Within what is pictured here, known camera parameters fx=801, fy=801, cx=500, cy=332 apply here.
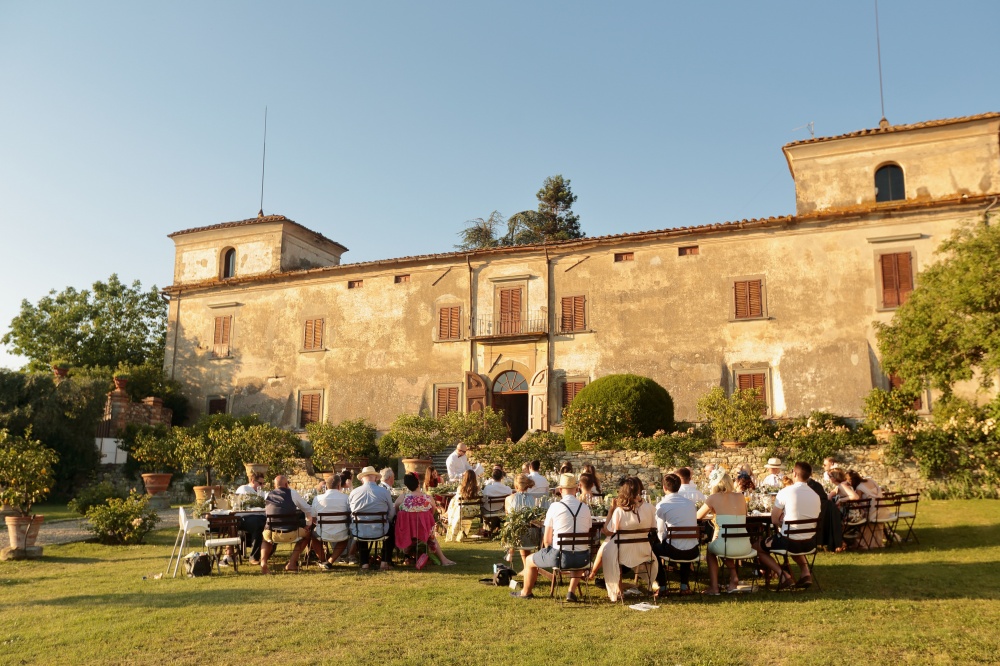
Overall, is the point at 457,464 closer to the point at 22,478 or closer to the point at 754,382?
the point at 22,478

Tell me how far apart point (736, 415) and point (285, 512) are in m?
13.0

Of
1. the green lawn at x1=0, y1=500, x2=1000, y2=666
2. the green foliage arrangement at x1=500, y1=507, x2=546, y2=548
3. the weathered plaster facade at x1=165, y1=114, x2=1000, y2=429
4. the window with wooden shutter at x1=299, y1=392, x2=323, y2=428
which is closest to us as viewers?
the green lawn at x1=0, y1=500, x2=1000, y2=666

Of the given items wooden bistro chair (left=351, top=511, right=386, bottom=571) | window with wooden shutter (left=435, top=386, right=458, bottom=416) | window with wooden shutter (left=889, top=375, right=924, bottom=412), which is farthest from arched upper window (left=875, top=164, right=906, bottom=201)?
wooden bistro chair (left=351, top=511, right=386, bottom=571)

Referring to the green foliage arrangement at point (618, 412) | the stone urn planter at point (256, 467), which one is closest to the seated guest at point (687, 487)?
the green foliage arrangement at point (618, 412)

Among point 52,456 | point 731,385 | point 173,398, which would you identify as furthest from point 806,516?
point 173,398

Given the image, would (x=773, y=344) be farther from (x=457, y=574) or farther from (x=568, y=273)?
(x=457, y=574)

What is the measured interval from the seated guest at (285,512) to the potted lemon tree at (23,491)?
3.91m

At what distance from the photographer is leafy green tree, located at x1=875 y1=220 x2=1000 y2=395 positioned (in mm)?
15500

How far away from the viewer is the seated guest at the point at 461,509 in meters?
11.8

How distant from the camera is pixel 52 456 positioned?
40.6 feet

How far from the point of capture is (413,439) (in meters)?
21.7

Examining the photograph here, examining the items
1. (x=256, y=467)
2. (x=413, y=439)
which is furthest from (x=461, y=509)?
(x=256, y=467)

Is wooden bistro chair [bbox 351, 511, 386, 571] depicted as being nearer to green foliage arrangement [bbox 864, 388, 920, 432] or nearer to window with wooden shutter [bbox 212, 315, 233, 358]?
green foliage arrangement [bbox 864, 388, 920, 432]

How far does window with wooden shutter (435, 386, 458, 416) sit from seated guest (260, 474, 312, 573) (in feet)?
49.6
